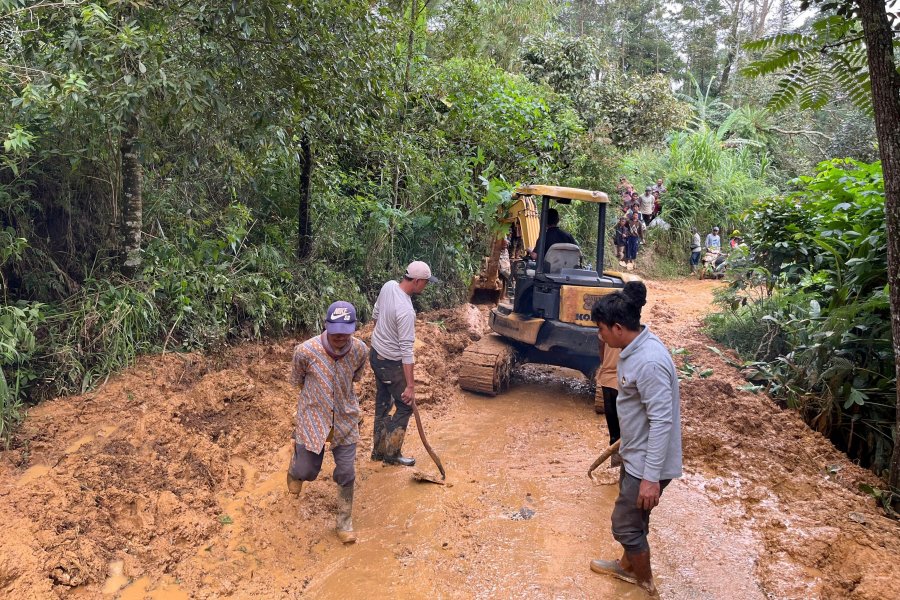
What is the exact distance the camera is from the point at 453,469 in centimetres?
555

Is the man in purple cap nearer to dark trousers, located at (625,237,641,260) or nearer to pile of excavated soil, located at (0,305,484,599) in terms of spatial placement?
pile of excavated soil, located at (0,305,484,599)

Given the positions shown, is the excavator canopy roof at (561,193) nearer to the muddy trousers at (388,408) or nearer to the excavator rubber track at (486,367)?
the excavator rubber track at (486,367)

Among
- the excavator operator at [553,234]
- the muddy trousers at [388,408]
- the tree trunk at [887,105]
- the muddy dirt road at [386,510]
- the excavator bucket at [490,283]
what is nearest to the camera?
the muddy dirt road at [386,510]

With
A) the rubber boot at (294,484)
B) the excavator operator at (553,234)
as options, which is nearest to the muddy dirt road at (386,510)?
the rubber boot at (294,484)

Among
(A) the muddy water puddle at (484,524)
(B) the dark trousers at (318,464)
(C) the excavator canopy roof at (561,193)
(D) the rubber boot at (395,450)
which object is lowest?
(A) the muddy water puddle at (484,524)

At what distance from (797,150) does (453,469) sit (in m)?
24.7

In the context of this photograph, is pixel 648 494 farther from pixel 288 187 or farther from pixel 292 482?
pixel 288 187

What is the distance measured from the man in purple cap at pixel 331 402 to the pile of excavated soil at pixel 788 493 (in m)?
2.75

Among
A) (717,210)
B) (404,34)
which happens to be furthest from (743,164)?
(404,34)

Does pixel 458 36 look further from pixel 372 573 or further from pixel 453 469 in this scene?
pixel 372 573

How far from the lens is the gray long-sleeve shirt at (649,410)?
336 cm

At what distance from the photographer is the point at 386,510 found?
480cm

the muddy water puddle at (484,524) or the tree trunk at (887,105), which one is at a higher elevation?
the tree trunk at (887,105)

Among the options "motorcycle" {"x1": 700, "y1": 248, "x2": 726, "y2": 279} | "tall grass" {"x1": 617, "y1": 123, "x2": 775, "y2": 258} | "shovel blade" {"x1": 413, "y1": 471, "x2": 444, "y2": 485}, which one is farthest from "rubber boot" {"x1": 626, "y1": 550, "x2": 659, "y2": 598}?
"tall grass" {"x1": 617, "y1": 123, "x2": 775, "y2": 258}
